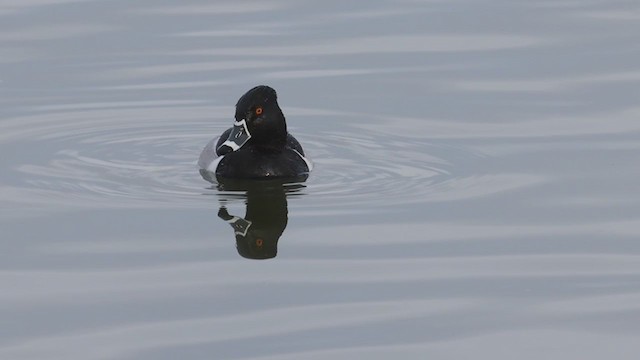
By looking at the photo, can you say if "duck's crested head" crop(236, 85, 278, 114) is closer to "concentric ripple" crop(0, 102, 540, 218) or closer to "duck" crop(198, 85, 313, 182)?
"duck" crop(198, 85, 313, 182)

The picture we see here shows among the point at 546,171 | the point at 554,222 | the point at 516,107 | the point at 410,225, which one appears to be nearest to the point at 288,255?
the point at 410,225

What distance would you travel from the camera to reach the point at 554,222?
13445mm

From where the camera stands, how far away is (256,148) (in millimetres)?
16078

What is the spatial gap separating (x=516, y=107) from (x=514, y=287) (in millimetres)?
6023

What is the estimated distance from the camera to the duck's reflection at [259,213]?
514 inches

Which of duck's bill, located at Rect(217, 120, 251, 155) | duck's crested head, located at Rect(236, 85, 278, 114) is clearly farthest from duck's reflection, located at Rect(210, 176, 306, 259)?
duck's crested head, located at Rect(236, 85, 278, 114)

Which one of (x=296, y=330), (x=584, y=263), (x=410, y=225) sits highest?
(x=410, y=225)

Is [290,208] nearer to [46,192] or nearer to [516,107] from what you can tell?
[46,192]

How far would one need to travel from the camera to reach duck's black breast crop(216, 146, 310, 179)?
15.6 meters

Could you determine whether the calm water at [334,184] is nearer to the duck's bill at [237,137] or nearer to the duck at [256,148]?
the duck at [256,148]

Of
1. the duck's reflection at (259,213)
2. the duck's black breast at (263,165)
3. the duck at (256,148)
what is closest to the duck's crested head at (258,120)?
the duck at (256,148)

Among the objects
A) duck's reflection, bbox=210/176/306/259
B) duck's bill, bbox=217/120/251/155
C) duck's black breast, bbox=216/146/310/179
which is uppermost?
duck's bill, bbox=217/120/251/155

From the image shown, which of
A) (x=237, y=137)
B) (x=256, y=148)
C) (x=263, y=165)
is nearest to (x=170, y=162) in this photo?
(x=237, y=137)

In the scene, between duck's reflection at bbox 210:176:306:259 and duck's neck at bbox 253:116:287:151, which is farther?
duck's neck at bbox 253:116:287:151
